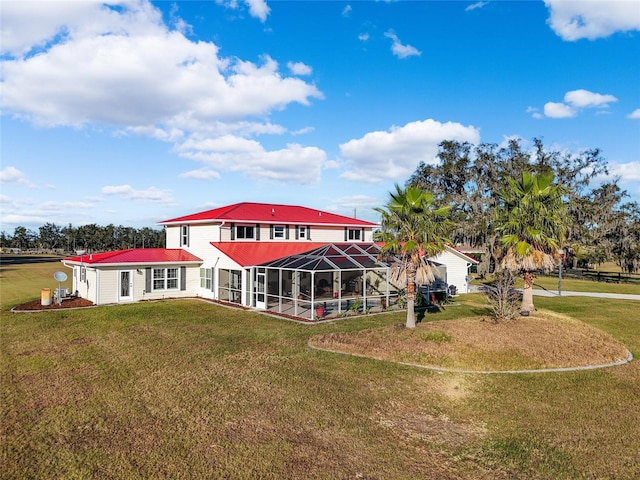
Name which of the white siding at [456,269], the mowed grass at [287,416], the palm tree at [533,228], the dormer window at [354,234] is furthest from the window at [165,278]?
the palm tree at [533,228]

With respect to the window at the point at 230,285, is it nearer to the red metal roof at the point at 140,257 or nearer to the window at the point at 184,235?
the red metal roof at the point at 140,257

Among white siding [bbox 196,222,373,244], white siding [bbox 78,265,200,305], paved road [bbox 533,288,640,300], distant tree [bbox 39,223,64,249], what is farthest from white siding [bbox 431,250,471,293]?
distant tree [bbox 39,223,64,249]

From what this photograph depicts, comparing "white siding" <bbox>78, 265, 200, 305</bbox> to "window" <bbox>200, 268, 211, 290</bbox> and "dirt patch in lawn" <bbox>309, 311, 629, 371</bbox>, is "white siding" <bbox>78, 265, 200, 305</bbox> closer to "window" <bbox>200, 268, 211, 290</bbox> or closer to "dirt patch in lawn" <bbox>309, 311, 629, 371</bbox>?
"window" <bbox>200, 268, 211, 290</bbox>

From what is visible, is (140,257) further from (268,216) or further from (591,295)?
(591,295)

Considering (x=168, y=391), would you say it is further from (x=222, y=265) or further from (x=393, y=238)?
(x=222, y=265)

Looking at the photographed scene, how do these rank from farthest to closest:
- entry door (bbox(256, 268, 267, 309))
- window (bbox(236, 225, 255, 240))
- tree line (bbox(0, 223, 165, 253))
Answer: tree line (bbox(0, 223, 165, 253))
window (bbox(236, 225, 255, 240))
entry door (bbox(256, 268, 267, 309))

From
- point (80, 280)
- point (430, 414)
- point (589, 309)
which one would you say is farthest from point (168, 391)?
point (589, 309)

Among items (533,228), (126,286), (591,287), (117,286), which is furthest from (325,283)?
(591,287)
